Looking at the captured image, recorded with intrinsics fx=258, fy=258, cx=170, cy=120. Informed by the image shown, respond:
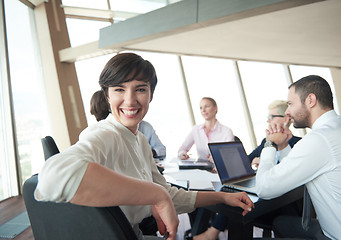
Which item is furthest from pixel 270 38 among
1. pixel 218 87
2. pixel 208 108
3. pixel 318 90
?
pixel 318 90

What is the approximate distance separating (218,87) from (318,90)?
5.41 metres

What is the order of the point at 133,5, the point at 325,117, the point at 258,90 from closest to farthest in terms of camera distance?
1. the point at 325,117
2. the point at 133,5
3. the point at 258,90

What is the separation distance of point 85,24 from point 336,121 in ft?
20.6

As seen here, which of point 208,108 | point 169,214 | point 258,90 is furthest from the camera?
point 258,90

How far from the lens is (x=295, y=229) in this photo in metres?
1.51

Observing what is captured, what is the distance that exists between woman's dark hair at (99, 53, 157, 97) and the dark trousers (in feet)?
4.11

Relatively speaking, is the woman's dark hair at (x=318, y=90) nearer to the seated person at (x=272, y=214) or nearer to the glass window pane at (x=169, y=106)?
the seated person at (x=272, y=214)

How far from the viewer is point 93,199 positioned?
0.58 meters

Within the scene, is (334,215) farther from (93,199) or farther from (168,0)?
(168,0)

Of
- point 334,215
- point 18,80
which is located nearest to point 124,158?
point 334,215

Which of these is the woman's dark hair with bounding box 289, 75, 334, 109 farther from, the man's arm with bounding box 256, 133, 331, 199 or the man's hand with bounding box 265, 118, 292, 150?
the man's hand with bounding box 265, 118, 292, 150

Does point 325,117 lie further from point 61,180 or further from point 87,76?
point 87,76

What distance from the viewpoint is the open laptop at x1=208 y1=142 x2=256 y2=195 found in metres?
1.61

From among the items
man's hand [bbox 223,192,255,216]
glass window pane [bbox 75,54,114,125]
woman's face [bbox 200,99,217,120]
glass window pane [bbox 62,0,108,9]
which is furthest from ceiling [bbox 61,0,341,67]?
man's hand [bbox 223,192,255,216]
